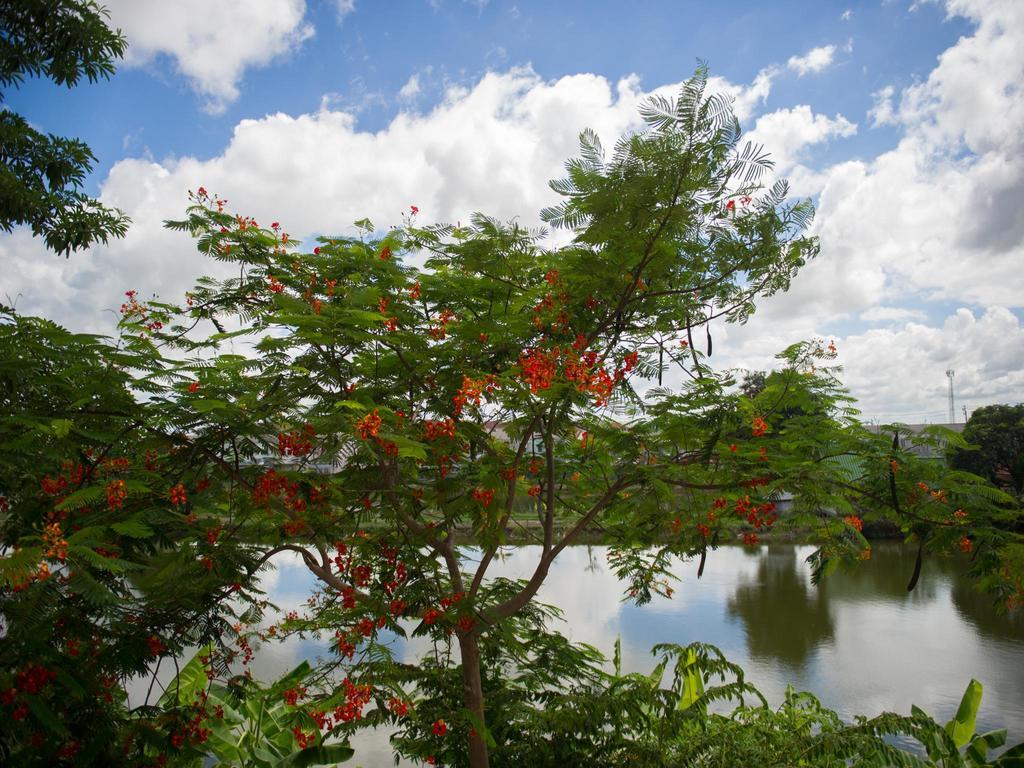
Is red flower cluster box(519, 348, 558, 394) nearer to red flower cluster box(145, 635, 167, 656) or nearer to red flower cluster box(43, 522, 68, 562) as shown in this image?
red flower cluster box(43, 522, 68, 562)

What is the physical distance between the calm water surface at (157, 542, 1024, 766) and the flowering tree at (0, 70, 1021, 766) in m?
2.56

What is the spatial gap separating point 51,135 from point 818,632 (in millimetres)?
12370

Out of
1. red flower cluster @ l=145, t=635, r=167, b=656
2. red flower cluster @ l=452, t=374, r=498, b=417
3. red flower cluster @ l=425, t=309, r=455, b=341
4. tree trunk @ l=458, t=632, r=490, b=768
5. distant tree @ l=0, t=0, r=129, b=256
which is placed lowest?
tree trunk @ l=458, t=632, r=490, b=768

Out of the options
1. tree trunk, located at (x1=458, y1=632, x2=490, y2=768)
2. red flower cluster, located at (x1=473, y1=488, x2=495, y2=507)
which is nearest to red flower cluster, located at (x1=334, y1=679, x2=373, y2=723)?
tree trunk, located at (x1=458, y1=632, x2=490, y2=768)

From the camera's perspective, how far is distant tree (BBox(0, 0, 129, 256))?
17.4 ft

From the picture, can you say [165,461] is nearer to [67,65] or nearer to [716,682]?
Answer: [67,65]

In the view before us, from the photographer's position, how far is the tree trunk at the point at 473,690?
4.03m

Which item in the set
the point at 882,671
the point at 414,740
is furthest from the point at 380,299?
the point at 882,671

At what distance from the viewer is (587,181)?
11.2 feet

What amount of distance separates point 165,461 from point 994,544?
4645 millimetres

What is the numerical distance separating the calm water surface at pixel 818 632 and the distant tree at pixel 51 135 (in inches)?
150

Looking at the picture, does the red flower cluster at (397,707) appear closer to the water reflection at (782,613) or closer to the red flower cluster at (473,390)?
the red flower cluster at (473,390)

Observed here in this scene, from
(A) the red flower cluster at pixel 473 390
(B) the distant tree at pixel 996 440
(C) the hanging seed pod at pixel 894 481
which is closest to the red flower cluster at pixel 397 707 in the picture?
(A) the red flower cluster at pixel 473 390

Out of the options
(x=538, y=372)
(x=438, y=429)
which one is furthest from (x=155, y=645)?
(x=538, y=372)
